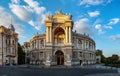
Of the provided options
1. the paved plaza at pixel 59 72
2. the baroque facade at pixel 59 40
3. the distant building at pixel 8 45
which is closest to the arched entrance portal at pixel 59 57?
the baroque facade at pixel 59 40

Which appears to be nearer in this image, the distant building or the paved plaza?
the paved plaza

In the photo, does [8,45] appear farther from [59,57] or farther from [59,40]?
[59,57]

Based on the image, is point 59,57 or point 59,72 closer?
point 59,72

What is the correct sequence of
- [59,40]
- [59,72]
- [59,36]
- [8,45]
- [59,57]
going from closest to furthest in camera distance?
1. [59,72]
2. [59,57]
3. [59,40]
4. [59,36]
5. [8,45]

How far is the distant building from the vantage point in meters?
79.7

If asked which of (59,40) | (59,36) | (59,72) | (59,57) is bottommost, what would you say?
(59,72)

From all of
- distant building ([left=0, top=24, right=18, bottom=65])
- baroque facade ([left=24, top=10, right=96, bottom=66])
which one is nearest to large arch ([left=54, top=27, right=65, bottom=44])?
baroque facade ([left=24, top=10, right=96, bottom=66])

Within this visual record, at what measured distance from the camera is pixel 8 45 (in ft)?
273

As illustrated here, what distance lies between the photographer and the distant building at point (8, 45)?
79656 millimetres

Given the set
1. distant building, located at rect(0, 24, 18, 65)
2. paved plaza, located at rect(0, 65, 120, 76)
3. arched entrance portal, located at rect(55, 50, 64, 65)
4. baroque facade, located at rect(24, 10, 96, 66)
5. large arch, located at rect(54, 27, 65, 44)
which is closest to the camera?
paved plaza, located at rect(0, 65, 120, 76)

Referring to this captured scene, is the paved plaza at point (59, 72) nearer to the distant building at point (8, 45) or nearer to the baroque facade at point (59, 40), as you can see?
the baroque facade at point (59, 40)

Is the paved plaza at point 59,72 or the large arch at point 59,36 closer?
the paved plaza at point 59,72

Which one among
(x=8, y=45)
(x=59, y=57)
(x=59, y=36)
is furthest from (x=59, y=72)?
(x=8, y=45)

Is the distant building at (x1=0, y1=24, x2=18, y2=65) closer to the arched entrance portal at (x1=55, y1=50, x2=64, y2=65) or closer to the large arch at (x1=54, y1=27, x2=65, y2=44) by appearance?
the large arch at (x1=54, y1=27, x2=65, y2=44)
